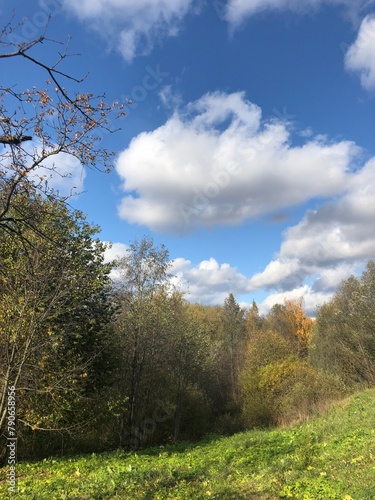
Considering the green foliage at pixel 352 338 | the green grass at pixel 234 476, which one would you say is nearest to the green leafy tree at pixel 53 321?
the green grass at pixel 234 476

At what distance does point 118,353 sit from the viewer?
19969 mm

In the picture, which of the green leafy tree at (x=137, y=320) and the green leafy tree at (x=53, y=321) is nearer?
the green leafy tree at (x=53, y=321)

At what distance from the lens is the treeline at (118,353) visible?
9.97 m

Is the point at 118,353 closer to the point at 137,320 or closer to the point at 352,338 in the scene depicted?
the point at 137,320

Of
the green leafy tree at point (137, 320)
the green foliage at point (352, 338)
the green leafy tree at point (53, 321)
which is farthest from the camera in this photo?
the green foliage at point (352, 338)

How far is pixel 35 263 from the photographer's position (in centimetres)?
982

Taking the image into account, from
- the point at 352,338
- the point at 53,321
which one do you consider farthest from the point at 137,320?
the point at 352,338

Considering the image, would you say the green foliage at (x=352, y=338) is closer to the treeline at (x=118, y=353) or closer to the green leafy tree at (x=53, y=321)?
the treeline at (x=118, y=353)

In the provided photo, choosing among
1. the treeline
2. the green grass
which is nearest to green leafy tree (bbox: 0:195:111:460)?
the treeline

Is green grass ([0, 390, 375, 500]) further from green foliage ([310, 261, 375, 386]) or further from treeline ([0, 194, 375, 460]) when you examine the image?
green foliage ([310, 261, 375, 386])

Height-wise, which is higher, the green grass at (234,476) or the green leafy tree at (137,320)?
the green leafy tree at (137,320)

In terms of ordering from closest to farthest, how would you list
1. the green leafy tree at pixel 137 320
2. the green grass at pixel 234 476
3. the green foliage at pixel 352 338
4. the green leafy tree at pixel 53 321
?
the green grass at pixel 234 476 → the green leafy tree at pixel 53 321 → the green leafy tree at pixel 137 320 → the green foliage at pixel 352 338

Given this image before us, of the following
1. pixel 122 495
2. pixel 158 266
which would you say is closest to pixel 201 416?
pixel 158 266

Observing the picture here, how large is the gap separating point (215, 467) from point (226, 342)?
1967 inches
